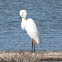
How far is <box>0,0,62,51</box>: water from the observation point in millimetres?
13547

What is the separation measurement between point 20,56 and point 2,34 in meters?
5.76

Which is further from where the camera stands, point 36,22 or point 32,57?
point 36,22

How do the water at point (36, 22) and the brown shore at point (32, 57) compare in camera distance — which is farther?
the water at point (36, 22)

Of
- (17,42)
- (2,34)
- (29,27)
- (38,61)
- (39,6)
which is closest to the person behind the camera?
(38,61)

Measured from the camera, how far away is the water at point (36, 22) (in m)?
13.5

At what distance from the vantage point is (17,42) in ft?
45.7

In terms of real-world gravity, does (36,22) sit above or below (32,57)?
below

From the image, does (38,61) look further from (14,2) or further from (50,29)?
(14,2)

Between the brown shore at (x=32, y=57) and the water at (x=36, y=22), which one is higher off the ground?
the brown shore at (x=32, y=57)

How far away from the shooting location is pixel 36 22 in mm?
17531

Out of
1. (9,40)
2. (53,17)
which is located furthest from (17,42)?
(53,17)

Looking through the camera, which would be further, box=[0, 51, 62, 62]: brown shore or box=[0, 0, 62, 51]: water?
box=[0, 0, 62, 51]: water

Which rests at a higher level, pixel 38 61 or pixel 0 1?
pixel 38 61

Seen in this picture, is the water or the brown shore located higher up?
the brown shore
